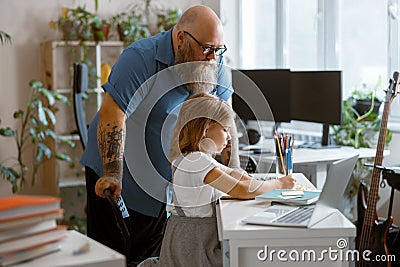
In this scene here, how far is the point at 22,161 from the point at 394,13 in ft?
9.53

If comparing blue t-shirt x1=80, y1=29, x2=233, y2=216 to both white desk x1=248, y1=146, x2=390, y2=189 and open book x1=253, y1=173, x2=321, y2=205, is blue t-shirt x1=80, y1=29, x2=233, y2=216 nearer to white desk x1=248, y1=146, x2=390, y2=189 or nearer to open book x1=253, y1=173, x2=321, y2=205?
open book x1=253, y1=173, x2=321, y2=205

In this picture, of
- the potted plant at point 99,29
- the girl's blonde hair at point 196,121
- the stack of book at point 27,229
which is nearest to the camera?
the stack of book at point 27,229

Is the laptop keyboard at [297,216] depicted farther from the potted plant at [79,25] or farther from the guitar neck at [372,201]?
the potted plant at [79,25]

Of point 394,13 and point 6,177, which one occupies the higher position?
point 394,13

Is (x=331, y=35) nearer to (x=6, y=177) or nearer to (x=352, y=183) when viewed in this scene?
(x=352, y=183)

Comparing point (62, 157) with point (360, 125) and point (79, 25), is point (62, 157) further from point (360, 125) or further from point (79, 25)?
point (360, 125)

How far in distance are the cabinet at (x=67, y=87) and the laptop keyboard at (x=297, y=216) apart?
322 centimetres

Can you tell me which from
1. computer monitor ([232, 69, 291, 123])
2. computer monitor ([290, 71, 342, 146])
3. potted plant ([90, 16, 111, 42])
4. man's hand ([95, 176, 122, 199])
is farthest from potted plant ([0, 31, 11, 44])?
man's hand ([95, 176, 122, 199])

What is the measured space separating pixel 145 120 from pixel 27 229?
148 cm

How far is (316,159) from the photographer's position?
150 inches

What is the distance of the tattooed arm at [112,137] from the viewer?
2662 mm

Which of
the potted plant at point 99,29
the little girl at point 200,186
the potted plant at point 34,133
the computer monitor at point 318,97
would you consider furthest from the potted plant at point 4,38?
the little girl at point 200,186

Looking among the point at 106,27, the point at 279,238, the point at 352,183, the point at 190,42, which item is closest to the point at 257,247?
the point at 279,238

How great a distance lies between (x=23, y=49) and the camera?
5.13m
